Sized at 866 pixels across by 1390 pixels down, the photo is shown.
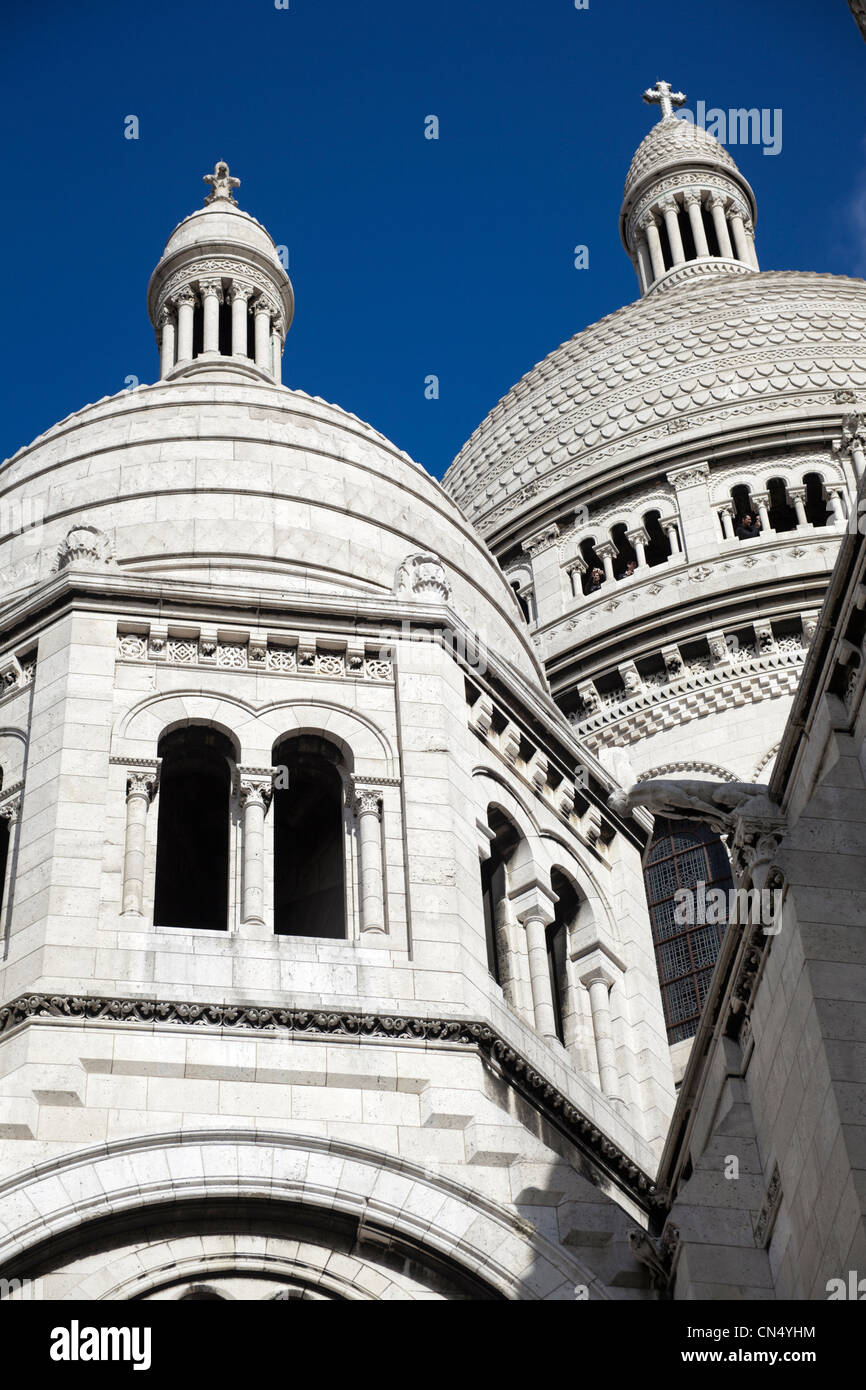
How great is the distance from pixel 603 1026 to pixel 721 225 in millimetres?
40211

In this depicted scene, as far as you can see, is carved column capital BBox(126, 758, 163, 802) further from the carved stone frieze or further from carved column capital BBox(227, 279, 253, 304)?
carved column capital BBox(227, 279, 253, 304)

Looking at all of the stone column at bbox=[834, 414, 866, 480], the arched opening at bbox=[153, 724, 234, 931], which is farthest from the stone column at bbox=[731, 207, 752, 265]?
the arched opening at bbox=[153, 724, 234, 931]

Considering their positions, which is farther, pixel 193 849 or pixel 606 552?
pixel 606 552

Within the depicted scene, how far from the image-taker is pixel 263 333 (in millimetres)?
40156

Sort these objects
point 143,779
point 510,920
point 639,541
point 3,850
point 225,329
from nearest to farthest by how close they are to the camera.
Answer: point 143,779
point 3,850
point 510,920
point 225,329
point 639,541

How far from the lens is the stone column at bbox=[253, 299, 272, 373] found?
39.6m

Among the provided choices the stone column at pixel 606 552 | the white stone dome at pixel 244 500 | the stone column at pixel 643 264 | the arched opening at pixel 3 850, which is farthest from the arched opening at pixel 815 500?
the arched opening at pixel 3 850

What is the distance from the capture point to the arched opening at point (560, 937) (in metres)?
27.4

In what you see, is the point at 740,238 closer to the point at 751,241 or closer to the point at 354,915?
the point at 751,241

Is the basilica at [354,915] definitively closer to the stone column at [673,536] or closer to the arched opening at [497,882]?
the arched opening at [497,882]

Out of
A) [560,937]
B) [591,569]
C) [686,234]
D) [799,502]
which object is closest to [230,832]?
[560,937]

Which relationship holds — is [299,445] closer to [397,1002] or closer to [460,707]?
[460,707]

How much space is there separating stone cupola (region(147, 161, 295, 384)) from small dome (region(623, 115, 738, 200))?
24721 mm
